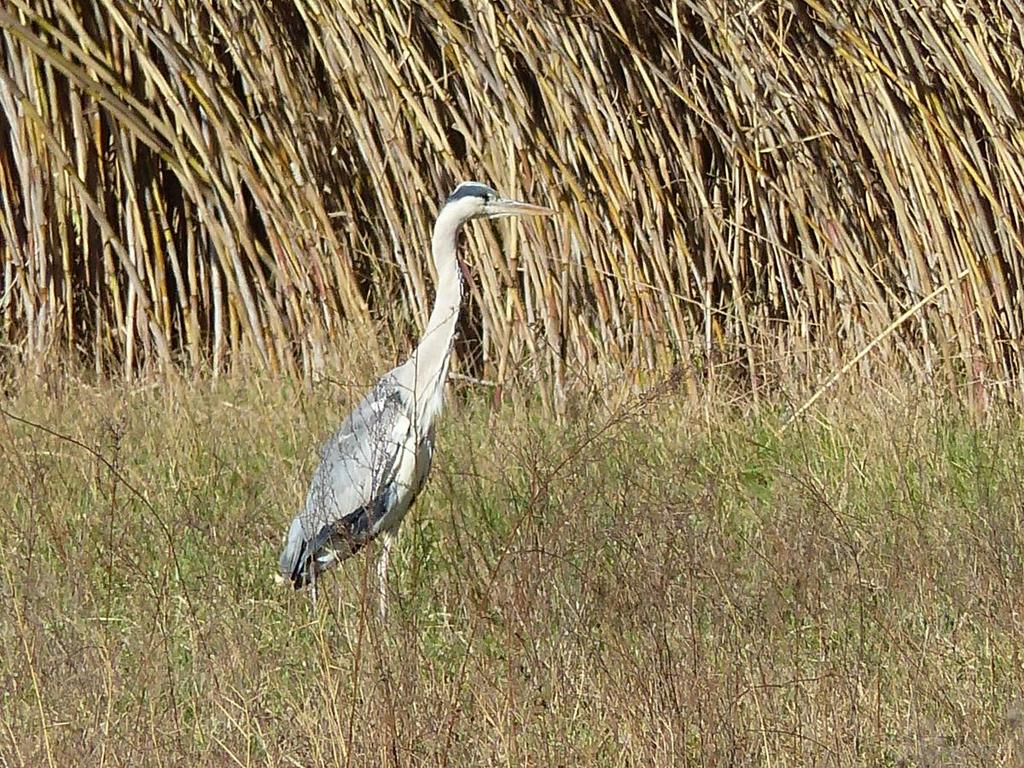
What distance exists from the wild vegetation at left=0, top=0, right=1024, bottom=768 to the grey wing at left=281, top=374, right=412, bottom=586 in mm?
124

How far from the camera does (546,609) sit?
3.14m

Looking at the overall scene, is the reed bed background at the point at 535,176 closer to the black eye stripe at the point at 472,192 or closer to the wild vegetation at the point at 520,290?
the wild vegetation at the point at 520,290

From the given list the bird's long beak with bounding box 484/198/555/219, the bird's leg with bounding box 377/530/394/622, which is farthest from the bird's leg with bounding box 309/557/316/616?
the bird's long beak with bounding box 484/198/555/219

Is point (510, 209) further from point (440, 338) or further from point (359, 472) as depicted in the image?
point (359, 472)

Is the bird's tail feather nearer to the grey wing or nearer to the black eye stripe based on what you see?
the grey wing

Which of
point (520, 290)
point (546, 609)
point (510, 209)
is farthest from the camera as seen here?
point (520, 290)

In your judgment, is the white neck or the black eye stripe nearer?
the white neck

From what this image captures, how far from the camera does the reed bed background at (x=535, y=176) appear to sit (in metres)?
5.49

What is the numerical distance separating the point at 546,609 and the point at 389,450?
0.95 meters

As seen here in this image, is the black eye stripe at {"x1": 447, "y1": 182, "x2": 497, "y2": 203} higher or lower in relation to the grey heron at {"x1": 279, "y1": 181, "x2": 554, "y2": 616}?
higher

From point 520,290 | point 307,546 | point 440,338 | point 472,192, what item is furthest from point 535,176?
point 307,546

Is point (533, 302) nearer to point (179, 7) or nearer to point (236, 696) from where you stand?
point (179, 7)

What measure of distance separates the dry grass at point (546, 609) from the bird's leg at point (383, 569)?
0.22 ft

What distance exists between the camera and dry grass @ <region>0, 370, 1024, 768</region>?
109 inches
